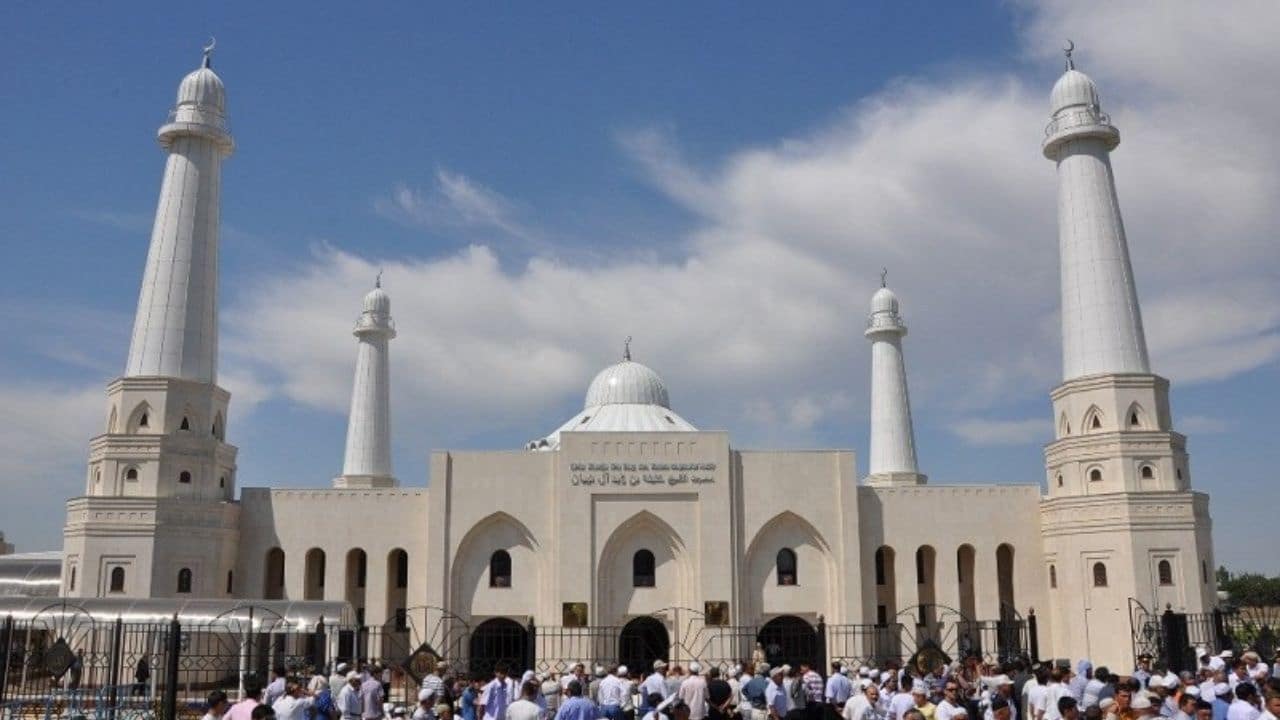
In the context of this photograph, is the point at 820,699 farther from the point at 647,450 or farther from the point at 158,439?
the point at 158,439

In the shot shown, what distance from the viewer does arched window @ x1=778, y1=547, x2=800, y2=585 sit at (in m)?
33.6

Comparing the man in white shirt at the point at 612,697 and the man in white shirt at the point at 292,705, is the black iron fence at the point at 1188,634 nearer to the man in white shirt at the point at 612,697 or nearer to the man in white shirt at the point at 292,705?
the man in white shirt at the point at 612,697

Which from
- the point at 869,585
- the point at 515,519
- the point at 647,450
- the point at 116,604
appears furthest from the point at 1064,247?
the point at 116,604

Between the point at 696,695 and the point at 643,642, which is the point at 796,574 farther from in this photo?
the point at 696,695

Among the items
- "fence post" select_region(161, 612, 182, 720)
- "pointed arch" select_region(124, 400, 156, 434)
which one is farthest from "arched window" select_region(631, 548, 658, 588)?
"fence post" select_region(161, 612, 182, 720)

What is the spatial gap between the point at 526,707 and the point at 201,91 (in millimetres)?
27342

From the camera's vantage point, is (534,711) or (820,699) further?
(820,699)

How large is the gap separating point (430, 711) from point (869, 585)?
2244 centimetres

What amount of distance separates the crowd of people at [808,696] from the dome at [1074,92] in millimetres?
20951

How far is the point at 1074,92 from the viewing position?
110 feet

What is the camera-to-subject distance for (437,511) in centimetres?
3316

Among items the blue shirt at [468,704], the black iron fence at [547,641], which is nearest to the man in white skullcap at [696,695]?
the blue shirt at [468,704]

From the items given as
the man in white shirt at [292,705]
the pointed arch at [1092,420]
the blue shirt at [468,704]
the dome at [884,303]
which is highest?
the dome at [884,303]

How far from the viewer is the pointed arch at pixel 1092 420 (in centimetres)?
3180
